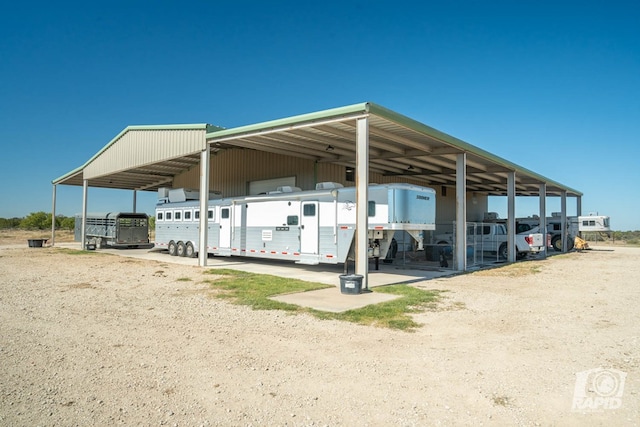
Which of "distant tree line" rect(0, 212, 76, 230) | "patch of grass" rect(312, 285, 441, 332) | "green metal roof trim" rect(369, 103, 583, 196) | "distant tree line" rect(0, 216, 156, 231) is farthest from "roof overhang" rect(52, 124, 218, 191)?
"distant tree line" rect(0, 212, 76, 230)

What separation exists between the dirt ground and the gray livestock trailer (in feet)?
56.9

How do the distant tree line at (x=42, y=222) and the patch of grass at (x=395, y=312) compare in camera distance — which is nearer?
the patch of grass at (x=395, y=312)

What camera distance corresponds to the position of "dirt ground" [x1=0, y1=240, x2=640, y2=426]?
3.90 m

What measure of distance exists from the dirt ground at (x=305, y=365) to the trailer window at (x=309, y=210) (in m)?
5.57

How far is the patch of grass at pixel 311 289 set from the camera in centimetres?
775

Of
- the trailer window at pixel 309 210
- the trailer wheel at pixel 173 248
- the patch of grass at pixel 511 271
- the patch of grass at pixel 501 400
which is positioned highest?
the trailer window at pixel 309 210

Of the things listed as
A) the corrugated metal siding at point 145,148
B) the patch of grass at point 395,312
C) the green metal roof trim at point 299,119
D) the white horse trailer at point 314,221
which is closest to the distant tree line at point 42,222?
the corrugated metal siding at point 145,148

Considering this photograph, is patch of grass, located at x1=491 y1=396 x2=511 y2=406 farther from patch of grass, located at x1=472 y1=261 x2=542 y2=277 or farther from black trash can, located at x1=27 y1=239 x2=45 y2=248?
black trash can, located at x1=27 y1=239 x2=45 y2=248

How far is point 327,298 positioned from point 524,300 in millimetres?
4543

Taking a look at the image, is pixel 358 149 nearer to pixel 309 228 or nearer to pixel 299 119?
pixel 299 119

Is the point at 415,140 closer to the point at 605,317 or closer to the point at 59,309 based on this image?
the point at 605,317

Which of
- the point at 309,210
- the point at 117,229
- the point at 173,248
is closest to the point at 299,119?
the point at 309,210

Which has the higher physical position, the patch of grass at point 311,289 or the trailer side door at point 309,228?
the trailer side door at point 309,228

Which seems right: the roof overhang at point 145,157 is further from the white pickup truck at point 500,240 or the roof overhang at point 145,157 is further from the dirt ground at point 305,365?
the white pickup truck at point 500,240
